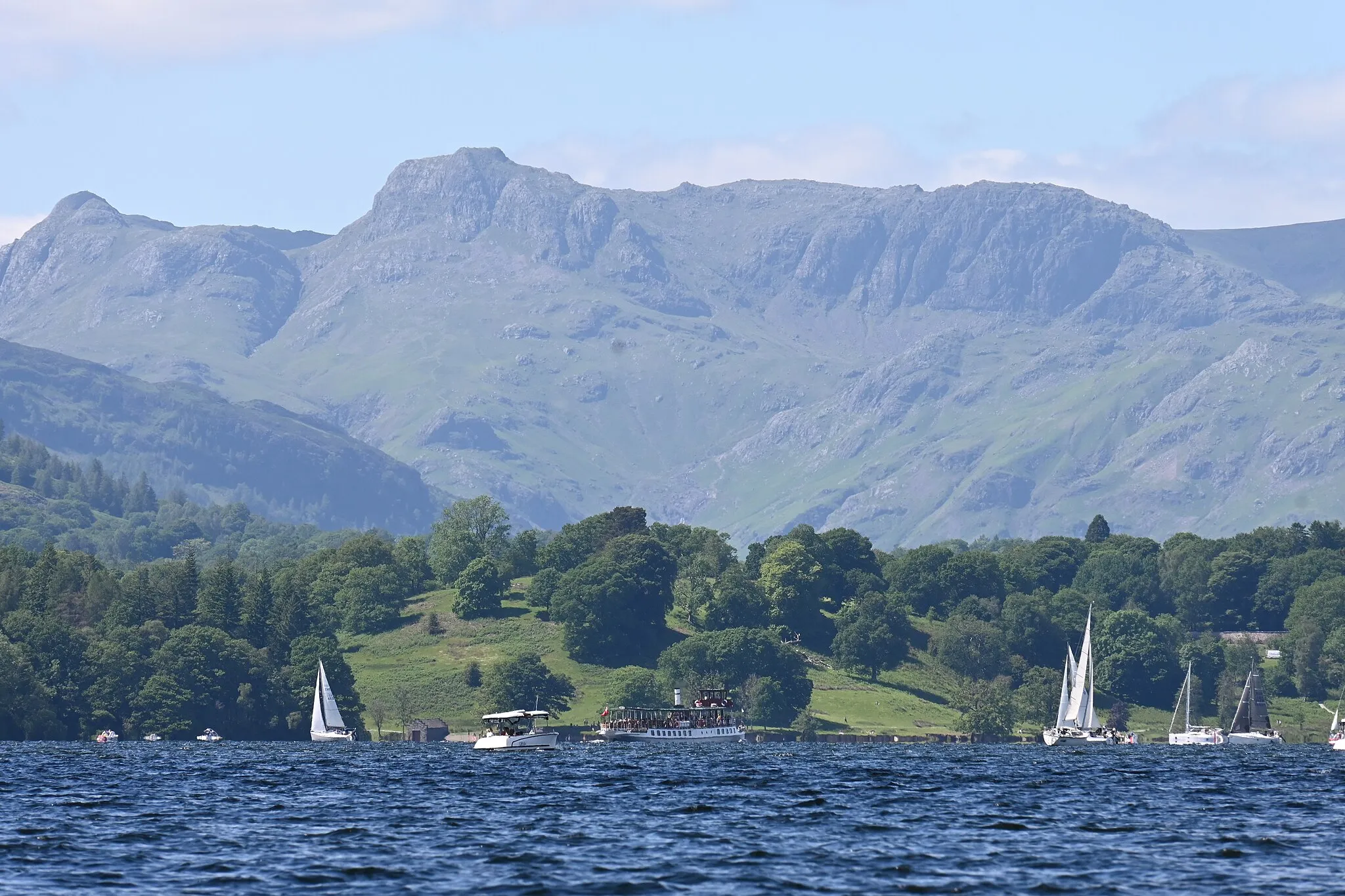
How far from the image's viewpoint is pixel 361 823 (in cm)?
10256

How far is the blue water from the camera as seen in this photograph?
78.8m

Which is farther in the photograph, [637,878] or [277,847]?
[277,847]

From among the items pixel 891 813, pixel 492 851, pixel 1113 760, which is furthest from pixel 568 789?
pixel 1113 760

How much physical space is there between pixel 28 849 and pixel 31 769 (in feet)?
218

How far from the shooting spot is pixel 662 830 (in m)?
99.4

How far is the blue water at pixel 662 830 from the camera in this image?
78.8 m

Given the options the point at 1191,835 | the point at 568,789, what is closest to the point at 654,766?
the point at 568,789

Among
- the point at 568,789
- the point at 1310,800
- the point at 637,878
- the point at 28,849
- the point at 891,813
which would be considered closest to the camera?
the point at 637,878

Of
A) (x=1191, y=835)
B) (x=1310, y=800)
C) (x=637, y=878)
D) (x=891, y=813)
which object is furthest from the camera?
(x=1310, y=800)

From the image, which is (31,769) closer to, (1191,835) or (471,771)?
(471,771)

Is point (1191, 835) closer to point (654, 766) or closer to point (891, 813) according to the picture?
point (891, 813)

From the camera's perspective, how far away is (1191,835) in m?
96.5

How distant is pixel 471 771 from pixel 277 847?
71.2 meters

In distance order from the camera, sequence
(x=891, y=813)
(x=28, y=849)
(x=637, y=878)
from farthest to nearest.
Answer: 1. (x=891, y=813)
2. (x=28, y=849)
3. (x=637, y=878)
